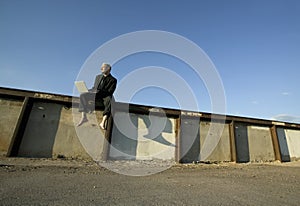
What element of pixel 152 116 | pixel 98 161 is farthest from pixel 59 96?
pixel 152 116

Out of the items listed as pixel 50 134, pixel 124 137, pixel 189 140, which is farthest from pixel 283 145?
pixel 50 134

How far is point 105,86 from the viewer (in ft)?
19.7

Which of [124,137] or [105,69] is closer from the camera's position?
[105,69]

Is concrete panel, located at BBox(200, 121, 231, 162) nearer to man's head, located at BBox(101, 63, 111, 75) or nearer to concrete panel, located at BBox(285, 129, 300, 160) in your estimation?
concrete panel, located at BBox(285, 129, 300, 160)

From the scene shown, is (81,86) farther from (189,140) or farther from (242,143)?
(242,143)

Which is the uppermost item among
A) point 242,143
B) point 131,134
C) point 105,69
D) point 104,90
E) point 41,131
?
point 105,69

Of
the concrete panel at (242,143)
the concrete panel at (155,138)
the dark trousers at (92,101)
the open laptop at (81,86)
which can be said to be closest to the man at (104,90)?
the dark trousers at (92,101)

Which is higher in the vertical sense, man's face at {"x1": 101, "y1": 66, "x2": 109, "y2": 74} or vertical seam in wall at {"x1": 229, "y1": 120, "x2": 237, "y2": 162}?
man's face at {"x1": 101, "y1": 66, "x2": 109, "y2": 74}

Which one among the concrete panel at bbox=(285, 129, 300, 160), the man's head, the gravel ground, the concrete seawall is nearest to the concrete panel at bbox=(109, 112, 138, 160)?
the concrete seawall

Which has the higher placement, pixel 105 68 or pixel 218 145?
pixel 105 68

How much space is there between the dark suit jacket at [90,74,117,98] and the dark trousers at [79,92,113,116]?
0.12 metres

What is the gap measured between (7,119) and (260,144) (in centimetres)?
1118

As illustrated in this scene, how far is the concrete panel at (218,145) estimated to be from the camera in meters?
8.33

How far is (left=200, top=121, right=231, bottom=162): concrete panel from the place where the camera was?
27.3 ft
